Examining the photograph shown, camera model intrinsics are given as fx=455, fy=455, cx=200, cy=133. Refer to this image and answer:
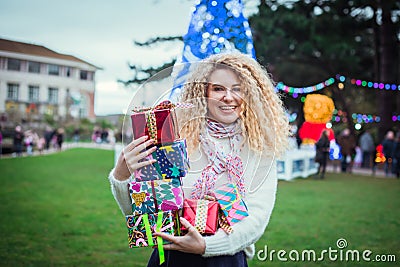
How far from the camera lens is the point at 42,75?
312 centimetres

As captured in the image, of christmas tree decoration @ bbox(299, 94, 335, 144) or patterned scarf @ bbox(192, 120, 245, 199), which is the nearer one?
patterned scarf @ bbox(192, 120, 245, 199)

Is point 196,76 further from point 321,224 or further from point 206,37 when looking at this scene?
point 321,224

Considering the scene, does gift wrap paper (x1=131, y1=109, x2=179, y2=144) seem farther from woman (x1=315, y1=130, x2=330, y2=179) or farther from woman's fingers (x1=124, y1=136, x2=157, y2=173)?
woman (x1=315, y1=130, x2=330, y2=179)

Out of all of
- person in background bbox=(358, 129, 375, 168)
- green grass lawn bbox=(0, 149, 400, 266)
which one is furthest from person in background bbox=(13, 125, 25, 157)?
person in background bbox=(358, 129, 375, 168)

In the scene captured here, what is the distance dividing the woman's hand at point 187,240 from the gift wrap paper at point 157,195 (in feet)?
0.21

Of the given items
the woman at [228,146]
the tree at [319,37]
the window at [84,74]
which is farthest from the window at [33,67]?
the tree at [319,37]

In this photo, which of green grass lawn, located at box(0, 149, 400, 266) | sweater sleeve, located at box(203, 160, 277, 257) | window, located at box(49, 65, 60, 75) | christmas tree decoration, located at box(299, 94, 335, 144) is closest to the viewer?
sweater sleeve, located at box(203, 160, 277, 257)

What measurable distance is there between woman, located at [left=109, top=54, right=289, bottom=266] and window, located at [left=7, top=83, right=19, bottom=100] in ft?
8.43

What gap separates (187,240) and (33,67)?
2.24 meters

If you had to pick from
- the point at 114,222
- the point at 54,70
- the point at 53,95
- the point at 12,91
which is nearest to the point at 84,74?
the point at 54,70

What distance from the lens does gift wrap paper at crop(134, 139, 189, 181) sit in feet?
4.41

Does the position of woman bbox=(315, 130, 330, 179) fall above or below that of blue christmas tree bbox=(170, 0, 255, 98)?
below

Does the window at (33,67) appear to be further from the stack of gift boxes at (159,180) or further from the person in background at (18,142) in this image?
the person in background at (18,142)

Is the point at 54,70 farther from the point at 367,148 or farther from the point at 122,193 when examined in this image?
the point at 367,148
